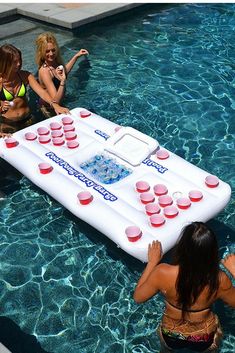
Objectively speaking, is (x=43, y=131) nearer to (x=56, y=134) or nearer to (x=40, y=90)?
(x=56, y=134)

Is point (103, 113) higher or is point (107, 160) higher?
point (107, 160)

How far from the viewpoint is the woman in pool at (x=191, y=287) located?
3.17m

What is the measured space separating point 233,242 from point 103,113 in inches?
141

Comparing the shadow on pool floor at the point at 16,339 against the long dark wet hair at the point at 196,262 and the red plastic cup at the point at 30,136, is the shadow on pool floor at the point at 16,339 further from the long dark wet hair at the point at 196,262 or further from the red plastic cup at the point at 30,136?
the red plastic cup at the point at 30,136

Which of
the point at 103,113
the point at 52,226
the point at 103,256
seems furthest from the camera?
the point at 103,113

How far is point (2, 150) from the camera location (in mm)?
6156

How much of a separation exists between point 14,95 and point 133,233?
10.5 ft

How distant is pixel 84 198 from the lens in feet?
17.0

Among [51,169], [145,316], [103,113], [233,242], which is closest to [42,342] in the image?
[145,316]

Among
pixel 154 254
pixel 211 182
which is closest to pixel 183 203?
pixel 211 182

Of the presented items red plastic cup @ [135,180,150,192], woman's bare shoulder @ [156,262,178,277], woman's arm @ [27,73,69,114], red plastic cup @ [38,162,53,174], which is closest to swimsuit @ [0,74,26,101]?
woman's arm @ [27,73,69,114]

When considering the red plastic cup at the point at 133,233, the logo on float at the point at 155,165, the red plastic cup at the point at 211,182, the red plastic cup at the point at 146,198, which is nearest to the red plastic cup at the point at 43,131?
the logo on float at the point at 155,165

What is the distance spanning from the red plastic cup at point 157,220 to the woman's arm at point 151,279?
92 centimetres

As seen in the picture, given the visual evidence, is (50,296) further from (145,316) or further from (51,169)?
(51,169)
